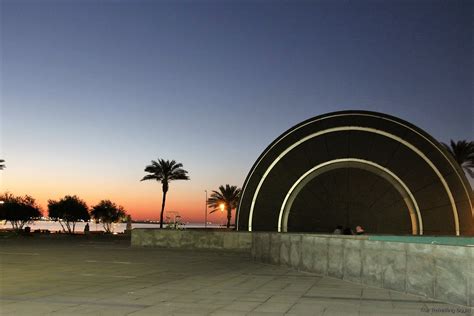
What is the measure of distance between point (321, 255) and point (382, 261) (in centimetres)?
297

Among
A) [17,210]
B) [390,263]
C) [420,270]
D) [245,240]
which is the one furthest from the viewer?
[17,210]

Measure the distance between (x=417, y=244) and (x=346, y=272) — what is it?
3.06 metres

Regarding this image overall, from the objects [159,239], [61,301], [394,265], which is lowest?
[61,301]

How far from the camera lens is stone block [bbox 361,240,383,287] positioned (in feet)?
44.1

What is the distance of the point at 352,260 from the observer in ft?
47.7

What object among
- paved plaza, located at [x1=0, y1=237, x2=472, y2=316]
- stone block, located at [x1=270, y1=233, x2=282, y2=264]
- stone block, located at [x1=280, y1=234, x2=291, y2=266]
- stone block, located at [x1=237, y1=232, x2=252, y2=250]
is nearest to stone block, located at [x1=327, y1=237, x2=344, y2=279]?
paved plaza, located at [x1=0, y1=237, x2=472, y2=316]

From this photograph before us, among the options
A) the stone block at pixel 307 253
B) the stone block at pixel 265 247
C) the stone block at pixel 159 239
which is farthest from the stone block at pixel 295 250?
the stone block at pixel 159 239

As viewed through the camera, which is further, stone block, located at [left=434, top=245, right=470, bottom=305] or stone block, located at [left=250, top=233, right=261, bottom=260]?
stone block, located at [left=250, top=233, right=261, bottom=260]

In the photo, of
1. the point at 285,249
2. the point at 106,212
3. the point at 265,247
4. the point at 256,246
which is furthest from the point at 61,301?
the point at 106,212

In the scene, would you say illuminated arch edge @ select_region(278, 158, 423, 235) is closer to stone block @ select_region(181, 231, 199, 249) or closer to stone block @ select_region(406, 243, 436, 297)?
stone block @ select_region(181, 231, 199, 249)

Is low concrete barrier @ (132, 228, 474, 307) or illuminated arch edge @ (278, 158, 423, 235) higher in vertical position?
illuminated arch edge @ (278, 158, 423, 235)

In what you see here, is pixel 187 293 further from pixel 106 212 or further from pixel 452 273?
pixel 106 212

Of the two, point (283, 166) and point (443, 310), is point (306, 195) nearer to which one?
point (283, 166)

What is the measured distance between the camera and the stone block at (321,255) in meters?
15.9
